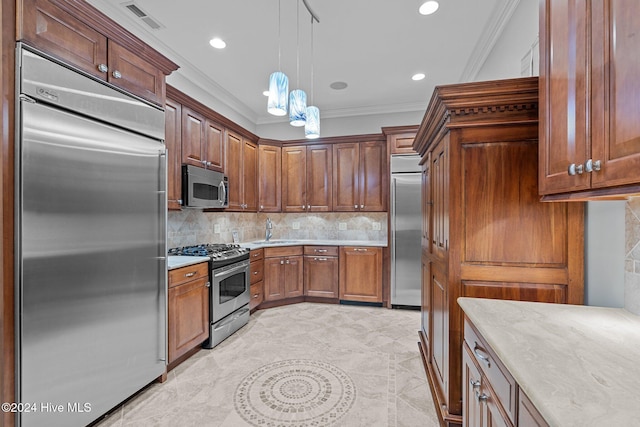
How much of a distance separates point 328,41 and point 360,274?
9.63 ft

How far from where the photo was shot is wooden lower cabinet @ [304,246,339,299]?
434cm

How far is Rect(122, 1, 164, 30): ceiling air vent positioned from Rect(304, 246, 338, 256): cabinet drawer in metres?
3.10

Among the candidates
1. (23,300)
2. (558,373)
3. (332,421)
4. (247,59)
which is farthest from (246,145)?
(558,373)

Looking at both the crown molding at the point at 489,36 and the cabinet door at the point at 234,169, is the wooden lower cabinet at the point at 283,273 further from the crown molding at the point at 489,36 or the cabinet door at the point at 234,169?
the crown molding at the point at 489,36

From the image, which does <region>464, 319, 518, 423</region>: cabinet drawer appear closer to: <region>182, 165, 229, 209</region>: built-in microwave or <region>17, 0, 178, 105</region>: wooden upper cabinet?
<region>17, 0, 178, 105</region>: wooden upper cabinet

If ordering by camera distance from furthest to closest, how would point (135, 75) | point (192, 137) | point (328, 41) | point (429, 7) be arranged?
point (192, 137) → point (328, 41) → point (429, 7) → point (135, 75)

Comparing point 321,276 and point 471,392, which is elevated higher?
point 471,392

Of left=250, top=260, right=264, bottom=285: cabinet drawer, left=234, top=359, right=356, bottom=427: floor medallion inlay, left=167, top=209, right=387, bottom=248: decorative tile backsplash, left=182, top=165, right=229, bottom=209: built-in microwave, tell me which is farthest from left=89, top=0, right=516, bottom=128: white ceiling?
left=234, top=359, right=356, bottom=427: floor medallion inlay

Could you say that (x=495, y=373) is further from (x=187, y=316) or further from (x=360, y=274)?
(x=360, y=274)

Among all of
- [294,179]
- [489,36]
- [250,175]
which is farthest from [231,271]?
[489,36]

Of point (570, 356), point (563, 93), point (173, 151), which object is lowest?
point (570, 356)

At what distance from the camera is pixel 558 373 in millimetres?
822

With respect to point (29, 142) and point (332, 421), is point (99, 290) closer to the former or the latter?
point (29, 142)

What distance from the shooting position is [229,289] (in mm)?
3215
